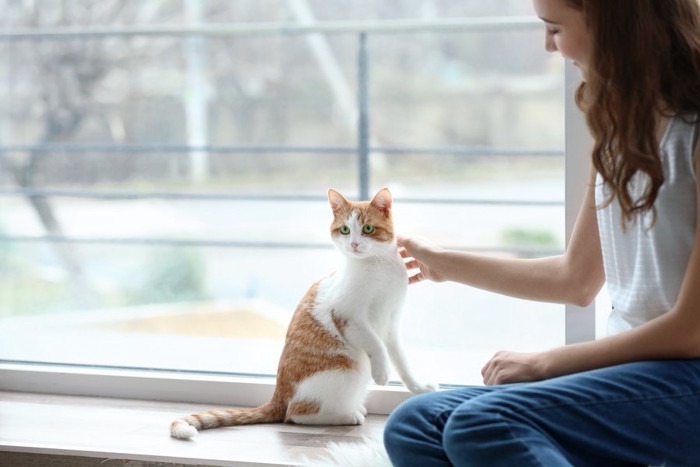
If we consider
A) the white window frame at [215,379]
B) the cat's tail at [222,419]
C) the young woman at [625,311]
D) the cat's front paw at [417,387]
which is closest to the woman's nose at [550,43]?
the young woman at [625,311]

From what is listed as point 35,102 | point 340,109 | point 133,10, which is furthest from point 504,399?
point 340,109

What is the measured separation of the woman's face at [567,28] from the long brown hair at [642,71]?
0.07 feet

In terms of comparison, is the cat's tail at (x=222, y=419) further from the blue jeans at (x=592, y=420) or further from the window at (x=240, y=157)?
the window at (x=240, y=157)

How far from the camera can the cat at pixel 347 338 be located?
169 centimetres

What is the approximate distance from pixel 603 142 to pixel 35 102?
3261 millimetres

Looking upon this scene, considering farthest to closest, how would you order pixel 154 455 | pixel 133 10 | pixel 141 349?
pixel 133 10, pixel 141 349, pixel 154 455

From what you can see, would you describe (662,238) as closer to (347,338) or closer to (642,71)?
(642,71)

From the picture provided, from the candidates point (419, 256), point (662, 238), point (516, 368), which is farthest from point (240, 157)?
point (662, 238)

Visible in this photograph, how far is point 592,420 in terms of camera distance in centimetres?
116

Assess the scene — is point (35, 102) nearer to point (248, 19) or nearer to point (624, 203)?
point (248, 19)

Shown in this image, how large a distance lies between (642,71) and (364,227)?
0.65 metres

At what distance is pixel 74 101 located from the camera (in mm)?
4078

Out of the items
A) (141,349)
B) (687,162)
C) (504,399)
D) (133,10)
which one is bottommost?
(141,349)

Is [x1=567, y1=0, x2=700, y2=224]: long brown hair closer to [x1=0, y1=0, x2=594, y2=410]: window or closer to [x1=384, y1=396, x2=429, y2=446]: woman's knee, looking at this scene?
[x1=384, y1=396, x2=429, y2=446]: woman's knee
